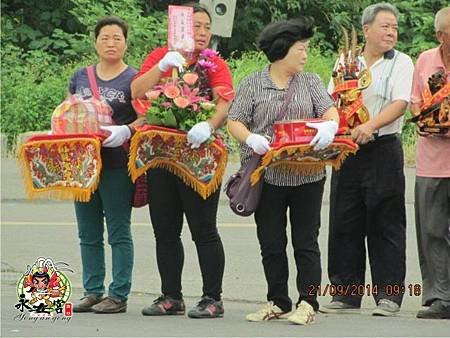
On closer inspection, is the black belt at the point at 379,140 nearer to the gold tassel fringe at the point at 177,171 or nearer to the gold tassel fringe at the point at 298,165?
the gold tassel fringe at the point at 298,165

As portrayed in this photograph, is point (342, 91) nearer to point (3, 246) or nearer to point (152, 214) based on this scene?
point (152, 214)

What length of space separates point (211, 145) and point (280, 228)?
25.9 inches

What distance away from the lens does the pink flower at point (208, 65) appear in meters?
8.26

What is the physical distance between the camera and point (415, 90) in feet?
28.0

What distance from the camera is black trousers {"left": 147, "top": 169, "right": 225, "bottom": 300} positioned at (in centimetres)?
826

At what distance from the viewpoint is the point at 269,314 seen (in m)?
8.20

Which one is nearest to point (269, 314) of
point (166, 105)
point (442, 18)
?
point (166, 105)

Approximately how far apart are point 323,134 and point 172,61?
1035 mm

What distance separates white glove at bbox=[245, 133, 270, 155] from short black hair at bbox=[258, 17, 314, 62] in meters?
0.56

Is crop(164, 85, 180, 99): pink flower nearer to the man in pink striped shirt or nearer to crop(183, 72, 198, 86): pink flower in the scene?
crop(183, 72, 198, 86): pink flower

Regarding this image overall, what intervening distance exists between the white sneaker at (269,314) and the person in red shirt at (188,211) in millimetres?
272

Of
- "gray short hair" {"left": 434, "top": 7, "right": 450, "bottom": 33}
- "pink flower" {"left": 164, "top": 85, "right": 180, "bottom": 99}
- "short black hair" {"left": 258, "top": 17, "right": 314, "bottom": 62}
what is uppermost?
"gray short hair" {"left": 434, "top": 7, "right": 450, "bottom": 33}

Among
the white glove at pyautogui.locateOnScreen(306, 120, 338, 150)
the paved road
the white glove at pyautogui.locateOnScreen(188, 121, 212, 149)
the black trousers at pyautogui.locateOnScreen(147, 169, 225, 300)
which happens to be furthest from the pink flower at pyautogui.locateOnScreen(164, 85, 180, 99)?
the paved road

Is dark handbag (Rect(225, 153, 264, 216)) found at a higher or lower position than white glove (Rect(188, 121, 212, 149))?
lower
